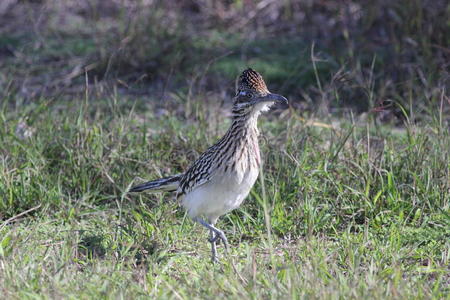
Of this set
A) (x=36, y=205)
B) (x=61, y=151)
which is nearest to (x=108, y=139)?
(x=61, y=151)

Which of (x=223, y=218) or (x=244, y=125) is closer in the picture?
(x=244, y=125)

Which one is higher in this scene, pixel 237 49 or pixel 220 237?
pixel 237 49

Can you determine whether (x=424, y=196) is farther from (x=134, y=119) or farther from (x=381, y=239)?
(x=134, y=119)

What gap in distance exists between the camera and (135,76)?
8016 mm

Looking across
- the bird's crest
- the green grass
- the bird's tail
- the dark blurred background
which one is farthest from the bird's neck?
the dark blurred background

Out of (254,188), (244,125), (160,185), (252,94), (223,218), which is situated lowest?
(223,218)

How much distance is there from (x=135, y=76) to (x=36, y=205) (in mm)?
2645

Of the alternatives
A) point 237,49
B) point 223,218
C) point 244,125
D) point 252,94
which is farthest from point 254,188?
point 237,49

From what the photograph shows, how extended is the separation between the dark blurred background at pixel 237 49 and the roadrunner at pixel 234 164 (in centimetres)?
177

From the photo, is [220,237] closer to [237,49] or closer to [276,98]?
[276,98]

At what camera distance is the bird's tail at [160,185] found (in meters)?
5.38

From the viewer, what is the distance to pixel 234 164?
16.1 feet

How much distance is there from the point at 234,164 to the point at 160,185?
2.36 feet

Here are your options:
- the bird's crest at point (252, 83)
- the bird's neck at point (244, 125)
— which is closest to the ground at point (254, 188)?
the bird's neck at point (244, 125)
